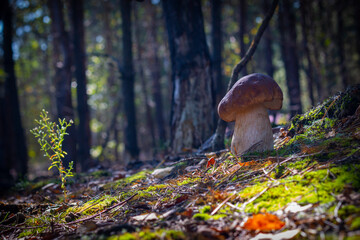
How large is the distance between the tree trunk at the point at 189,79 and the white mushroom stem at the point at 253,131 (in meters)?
2.50

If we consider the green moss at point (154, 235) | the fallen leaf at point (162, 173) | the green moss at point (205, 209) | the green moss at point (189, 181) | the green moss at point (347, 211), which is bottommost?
the fallen leaf at point (162, 173)

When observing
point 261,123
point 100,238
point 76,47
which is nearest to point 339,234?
point 100,238

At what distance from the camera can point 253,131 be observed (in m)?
3.09

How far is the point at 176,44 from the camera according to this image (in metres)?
5.93

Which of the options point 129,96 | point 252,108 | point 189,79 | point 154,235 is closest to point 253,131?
point 252,108

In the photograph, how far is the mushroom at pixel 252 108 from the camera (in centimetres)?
287

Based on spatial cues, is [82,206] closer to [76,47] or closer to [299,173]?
[299,173]

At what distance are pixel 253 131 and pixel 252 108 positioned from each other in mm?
294

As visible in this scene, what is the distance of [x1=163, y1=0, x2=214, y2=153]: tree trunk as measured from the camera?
5734 millimetres

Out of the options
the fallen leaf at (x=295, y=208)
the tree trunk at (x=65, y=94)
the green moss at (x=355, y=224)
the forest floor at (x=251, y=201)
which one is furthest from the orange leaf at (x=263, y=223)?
the tree trunk at (x=65, y=94)

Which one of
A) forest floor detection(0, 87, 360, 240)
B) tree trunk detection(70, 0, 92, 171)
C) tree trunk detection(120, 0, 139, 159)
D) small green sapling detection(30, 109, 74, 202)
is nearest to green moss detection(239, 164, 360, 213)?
forest floor detection(0, 87, 360, 240)

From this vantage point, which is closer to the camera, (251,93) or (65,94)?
(251,93)

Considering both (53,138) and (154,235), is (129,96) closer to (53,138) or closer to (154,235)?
(53,138)

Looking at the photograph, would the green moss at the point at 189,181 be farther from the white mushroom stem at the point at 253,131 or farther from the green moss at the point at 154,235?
the green moss at the point at 154,235
